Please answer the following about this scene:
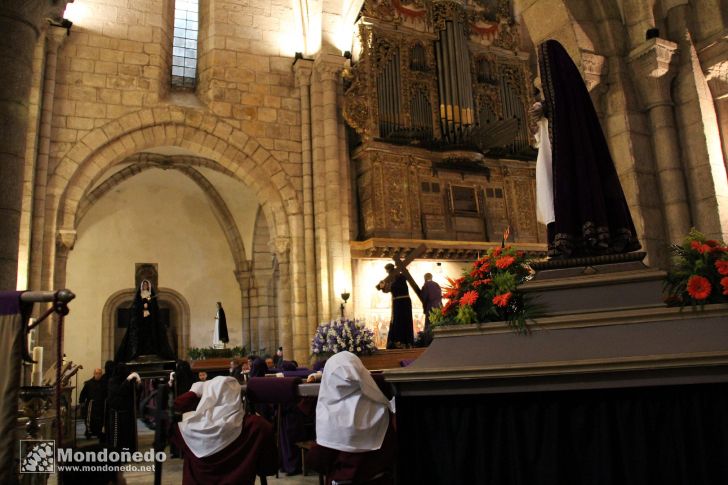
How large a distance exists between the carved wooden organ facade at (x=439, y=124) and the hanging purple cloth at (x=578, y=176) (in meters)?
9.31

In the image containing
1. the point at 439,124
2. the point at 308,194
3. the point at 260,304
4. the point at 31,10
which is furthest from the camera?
the point at 260,304

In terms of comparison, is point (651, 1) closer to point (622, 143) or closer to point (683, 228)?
point (622, 143)

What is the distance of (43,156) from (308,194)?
5292 millimetres

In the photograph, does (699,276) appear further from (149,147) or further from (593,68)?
(149,147)

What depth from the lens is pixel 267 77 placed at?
1375 cm

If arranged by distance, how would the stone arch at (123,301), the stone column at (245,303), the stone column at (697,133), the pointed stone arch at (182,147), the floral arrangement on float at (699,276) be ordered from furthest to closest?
the stone column at (245,303), the stone arch at (123,301), the pointed stone arch at (182,147), the stone column at (697,133), the floral arrangement on float at (699,276)

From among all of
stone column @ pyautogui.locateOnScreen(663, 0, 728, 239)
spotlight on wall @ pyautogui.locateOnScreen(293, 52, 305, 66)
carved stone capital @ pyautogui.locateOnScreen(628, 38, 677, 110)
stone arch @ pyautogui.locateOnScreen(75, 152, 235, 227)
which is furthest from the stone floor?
stone arch @ pyautogui.locateOnScreen(75, 152, 235, 227)

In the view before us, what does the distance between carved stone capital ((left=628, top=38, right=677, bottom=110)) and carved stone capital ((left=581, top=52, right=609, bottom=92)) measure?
0.31 m

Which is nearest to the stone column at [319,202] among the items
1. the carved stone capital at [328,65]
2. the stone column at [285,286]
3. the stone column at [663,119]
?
the carved stone capital at [328,65]

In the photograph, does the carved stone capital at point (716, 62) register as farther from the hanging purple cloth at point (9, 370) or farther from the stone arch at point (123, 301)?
the stone arch at point (123, 301)

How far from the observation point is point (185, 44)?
566 inches

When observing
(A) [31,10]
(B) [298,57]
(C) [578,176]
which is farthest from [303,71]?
(C) [578,176]

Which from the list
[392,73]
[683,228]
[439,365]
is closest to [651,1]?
[683,228]

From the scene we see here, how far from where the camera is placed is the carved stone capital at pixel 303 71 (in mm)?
13680
